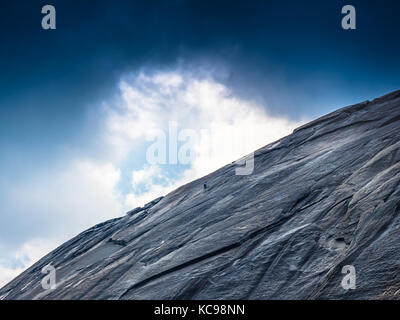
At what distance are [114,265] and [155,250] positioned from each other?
8.90 feet

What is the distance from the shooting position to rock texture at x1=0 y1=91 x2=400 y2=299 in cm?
1230

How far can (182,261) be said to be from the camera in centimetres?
1631

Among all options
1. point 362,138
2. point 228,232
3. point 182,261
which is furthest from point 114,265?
point 362,138

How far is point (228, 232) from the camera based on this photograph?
16938mm

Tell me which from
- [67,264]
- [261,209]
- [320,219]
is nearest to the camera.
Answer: [320,219]

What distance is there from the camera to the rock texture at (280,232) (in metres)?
12.3

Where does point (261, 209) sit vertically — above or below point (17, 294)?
above

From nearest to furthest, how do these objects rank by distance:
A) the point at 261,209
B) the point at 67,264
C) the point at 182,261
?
the point at 182,261
the point at 261,209
the point at 67,264

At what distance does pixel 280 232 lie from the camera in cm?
1528

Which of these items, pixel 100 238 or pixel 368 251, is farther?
pixel 100 238
